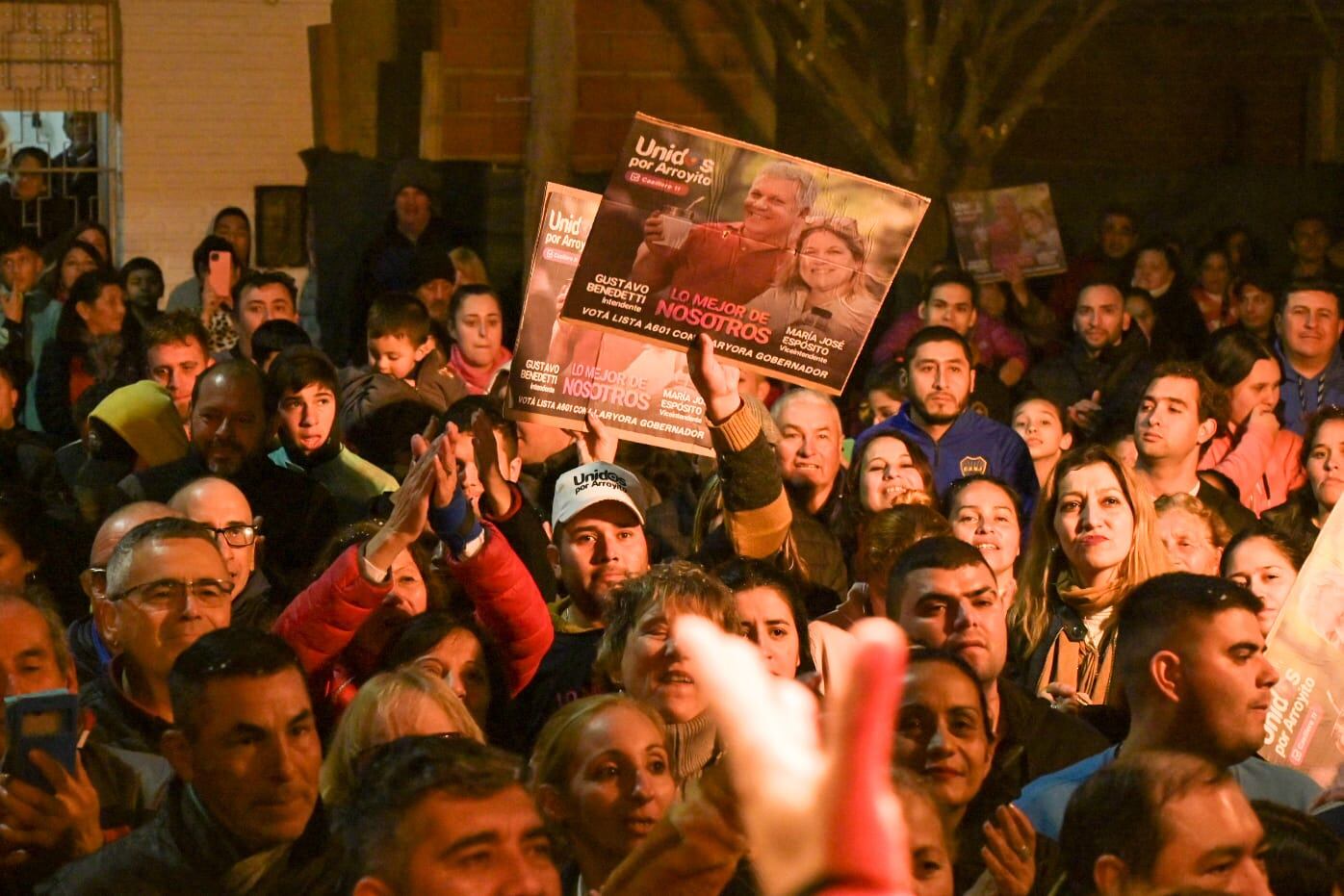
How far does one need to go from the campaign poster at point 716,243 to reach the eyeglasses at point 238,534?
1.14m

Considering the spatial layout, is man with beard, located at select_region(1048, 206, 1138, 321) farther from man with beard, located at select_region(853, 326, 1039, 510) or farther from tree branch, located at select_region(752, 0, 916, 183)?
man with beard, located at select_region(853, 326, 1039, 510)

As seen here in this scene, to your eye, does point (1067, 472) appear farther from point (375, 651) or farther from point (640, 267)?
point (375, 651)

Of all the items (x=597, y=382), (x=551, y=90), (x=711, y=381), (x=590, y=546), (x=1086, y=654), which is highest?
(x=551, y=90)

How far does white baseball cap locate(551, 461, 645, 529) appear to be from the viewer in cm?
594

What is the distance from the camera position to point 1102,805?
11.4ft

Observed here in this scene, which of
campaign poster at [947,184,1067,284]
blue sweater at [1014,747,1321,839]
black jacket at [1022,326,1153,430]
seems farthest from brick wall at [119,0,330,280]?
blue sweater at [1014,747,1321,839]

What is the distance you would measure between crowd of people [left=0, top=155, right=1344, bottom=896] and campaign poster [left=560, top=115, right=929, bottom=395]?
17 cm

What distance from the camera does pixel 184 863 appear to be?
366cm

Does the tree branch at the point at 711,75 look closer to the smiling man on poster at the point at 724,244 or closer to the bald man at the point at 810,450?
the bald man at the point at 810,450

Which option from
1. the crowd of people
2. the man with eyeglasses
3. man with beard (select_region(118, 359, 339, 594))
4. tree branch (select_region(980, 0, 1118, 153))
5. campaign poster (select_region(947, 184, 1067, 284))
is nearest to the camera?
the crowd of people

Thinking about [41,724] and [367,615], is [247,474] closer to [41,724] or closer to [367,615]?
[367,615]

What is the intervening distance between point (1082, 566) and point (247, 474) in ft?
8.97

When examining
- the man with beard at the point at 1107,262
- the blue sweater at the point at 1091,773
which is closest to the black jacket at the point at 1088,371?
the man with beard at the point at 1107,262

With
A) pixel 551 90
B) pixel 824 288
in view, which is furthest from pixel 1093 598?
pixel 551 90
